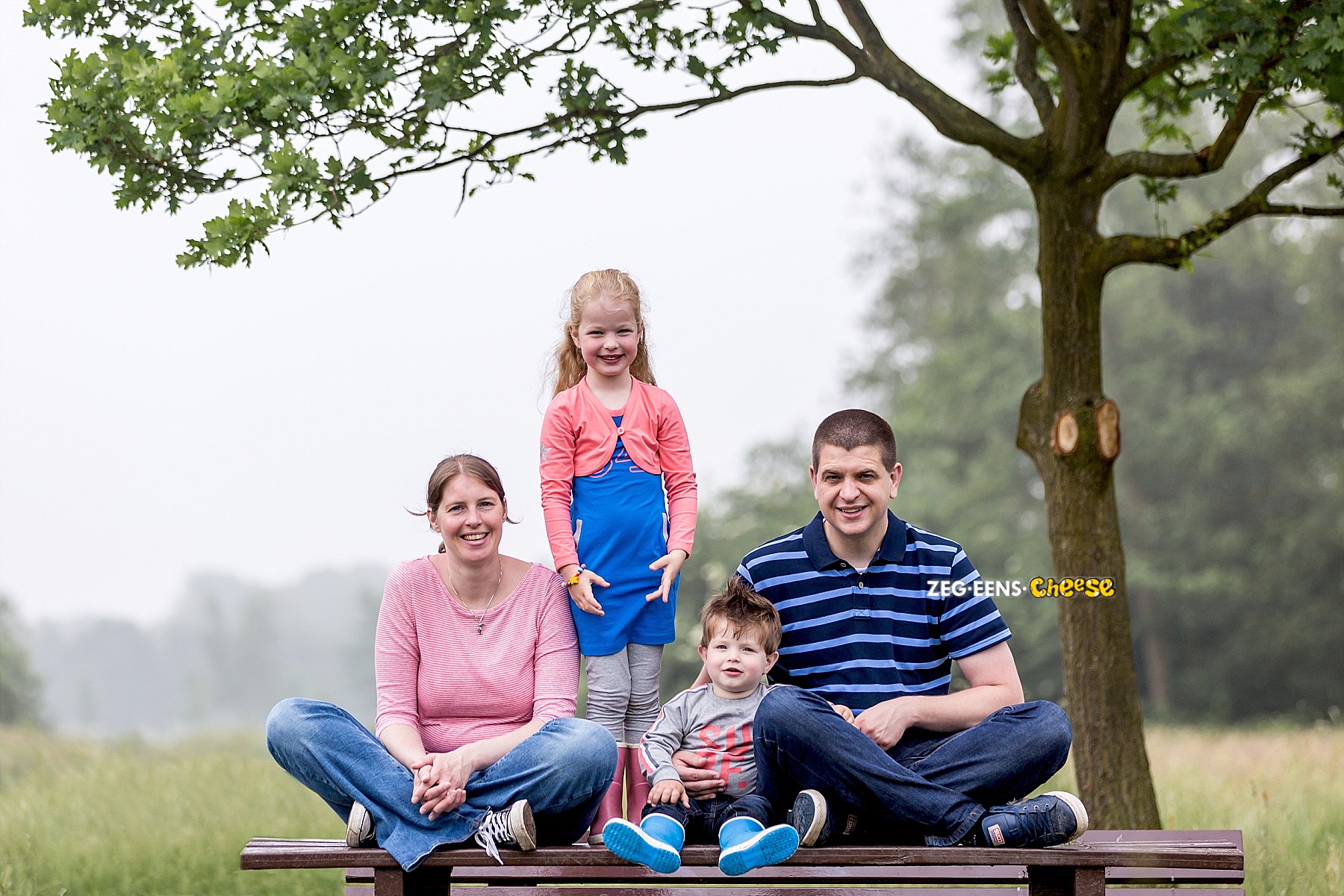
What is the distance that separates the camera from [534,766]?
3213 millimetres

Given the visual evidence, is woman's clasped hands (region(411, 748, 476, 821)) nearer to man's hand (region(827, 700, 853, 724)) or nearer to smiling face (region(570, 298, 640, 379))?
man's hand (region(827, 700, 853, 724))

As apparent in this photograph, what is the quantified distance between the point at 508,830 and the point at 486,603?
0.69 meters

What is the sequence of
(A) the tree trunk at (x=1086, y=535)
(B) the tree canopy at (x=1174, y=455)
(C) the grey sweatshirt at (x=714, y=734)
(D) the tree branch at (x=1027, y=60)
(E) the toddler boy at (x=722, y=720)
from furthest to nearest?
(B) the tree canopy at (x=1174, y=455) → (D) the tree branch at (x=1027, y=60) → (A) the tree trunk at (x=1086, y=535) → (C) the grey sweatshirt at (x=714, y=734) → (E) the toddler boy at (x=722, y=720)

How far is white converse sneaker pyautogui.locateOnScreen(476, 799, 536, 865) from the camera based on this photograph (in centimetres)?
310

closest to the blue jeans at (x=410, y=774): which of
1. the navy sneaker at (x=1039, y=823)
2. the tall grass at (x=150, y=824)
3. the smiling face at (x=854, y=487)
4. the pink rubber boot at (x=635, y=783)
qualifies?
the pink rubber boot at (x=635, y=783)

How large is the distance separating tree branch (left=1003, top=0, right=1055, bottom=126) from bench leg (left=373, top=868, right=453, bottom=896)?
4020mm

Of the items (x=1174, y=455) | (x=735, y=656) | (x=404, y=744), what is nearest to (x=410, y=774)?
(x=404, y=744)

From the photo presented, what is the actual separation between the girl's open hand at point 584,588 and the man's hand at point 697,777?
1.62 ft

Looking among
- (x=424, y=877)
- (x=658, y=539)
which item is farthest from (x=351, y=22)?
(x=424, y=877)

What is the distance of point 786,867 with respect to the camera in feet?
10.2

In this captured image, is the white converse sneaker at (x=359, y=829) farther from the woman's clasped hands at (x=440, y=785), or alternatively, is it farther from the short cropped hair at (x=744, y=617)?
the short cropped hair at (x=744, y=617)

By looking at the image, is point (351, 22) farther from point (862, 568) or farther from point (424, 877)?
point (424, 877)

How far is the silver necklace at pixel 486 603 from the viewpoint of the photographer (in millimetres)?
3547

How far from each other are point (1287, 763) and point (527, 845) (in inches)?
252
